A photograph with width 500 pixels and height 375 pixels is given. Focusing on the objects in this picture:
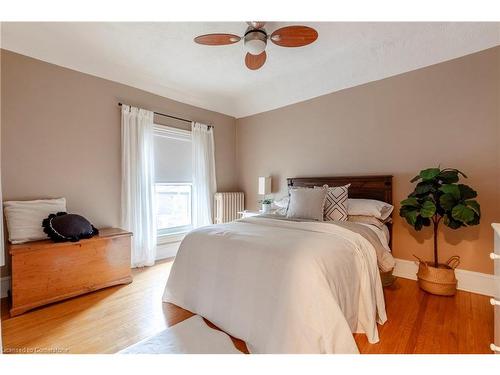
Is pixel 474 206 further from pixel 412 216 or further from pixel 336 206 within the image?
pixel 336 206

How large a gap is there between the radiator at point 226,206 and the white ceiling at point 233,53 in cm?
175

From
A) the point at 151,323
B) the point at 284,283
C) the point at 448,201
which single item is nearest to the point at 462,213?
the point at 448,201

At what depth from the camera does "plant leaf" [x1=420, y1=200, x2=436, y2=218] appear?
2.14 m

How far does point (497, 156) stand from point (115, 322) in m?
3.78

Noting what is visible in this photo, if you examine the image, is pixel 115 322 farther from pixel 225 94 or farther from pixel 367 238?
pixel 225 94

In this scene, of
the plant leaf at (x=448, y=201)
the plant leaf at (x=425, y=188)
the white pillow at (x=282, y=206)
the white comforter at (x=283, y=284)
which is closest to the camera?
the white comforter at (x=283, y=284)

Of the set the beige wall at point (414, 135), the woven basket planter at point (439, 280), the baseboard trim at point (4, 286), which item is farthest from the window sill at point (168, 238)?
the woven basket planter at point (439, 280)

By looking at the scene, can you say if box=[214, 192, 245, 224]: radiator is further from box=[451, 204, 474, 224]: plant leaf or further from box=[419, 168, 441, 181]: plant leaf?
box=[451, 204, 474, 224]: plant leaf

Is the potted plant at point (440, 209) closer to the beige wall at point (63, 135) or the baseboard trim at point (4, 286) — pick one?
the beige wall at point (63, 135)

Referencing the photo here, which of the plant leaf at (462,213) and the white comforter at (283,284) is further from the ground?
the plant leaf at (462,213)

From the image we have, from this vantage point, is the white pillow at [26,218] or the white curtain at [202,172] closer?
the white pillow at [26,218]

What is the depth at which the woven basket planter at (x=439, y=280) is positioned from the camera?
7.38 ft

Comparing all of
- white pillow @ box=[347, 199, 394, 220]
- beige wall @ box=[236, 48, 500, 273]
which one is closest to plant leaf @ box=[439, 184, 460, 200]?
beige wall @ box=[236, 48, 500, 273]
